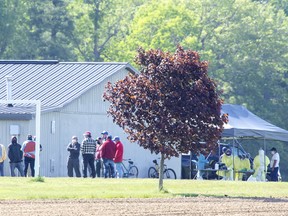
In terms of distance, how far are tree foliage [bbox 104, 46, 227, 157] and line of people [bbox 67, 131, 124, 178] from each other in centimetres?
812

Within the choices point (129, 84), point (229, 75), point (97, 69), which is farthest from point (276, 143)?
point (129, 84)

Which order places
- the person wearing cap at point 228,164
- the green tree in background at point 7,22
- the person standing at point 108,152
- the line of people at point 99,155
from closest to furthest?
the person standing at point 108,152, the line of people at point 99,155, the person wearing cap at point 228,164, the green tree in background at point 7,22

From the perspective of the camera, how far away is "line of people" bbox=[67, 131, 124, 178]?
39.2 metres

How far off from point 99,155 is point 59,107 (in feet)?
21.6

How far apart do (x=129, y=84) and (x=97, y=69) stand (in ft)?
61.8

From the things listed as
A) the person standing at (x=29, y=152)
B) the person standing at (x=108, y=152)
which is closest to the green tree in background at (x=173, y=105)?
the person standing at (x=108, y=152)

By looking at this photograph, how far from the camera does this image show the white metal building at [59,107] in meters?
45.5

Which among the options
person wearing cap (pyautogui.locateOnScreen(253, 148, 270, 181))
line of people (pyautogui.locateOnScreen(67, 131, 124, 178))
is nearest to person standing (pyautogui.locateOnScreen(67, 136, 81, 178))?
line of people (pyautogui.locateOnScreen(67, 131, 124, 178))

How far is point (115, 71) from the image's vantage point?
49.3 meters

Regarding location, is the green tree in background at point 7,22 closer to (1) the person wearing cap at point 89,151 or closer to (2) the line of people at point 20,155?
(2) the line of people at point 20,155

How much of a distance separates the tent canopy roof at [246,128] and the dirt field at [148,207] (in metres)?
15.7

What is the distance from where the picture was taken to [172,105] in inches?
1196

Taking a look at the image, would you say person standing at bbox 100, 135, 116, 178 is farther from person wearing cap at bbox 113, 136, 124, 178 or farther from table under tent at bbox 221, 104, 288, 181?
table under tent at bbox 221, 104, 288, 181

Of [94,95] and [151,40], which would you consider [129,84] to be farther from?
[151,40]
